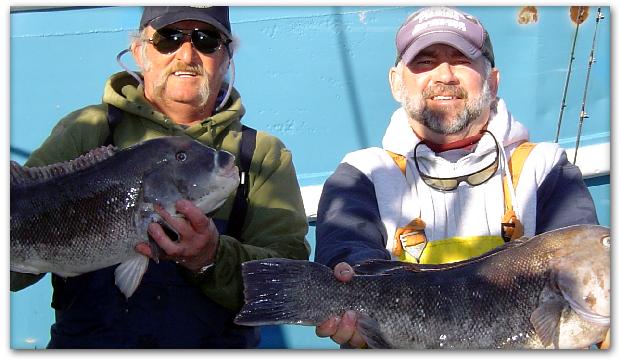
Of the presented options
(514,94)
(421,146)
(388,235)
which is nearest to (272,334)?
(388,235)

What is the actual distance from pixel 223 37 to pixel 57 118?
27.8 inches

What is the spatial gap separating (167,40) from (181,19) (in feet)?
0.28

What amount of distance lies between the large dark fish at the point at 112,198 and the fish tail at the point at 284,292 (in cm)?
25

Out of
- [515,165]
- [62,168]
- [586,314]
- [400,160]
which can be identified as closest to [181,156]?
[62,168]

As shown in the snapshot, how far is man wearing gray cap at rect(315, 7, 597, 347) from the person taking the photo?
2.60 m

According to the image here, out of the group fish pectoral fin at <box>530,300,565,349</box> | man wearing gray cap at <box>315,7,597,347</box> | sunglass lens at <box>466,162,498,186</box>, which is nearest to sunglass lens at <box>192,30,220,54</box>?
man wearing gray cap at <box>315,7,597,347</box>

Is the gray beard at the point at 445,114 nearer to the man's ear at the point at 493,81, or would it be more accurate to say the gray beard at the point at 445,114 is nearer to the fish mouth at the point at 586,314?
the man's ear at the point at 493,81

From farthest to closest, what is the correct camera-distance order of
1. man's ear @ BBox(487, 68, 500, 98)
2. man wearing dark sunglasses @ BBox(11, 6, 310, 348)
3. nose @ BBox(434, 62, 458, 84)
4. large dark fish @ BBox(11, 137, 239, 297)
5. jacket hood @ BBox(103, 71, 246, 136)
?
man's ear @ BBox(487, 68, 500, 98)
nose @ BBox(434, 62, 458, 84)
jacket hood @ BBox(103, 71, 246, 136)
man wearing dark sunglasses @ BBox(11, 6, 310, 348)
large dark fish @ BBox(11, 137, 239, 297)

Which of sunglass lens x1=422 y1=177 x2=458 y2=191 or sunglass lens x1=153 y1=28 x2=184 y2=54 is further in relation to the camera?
sunglass lens x1=422 y1=177 x2=458 y2=191

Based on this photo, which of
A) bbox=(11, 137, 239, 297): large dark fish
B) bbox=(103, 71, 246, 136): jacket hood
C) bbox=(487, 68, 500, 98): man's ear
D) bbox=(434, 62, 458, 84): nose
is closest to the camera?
bbox=(11, 137, 239, 297): large dark fish

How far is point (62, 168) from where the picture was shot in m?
2.27

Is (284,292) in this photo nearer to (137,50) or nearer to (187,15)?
(187,15)

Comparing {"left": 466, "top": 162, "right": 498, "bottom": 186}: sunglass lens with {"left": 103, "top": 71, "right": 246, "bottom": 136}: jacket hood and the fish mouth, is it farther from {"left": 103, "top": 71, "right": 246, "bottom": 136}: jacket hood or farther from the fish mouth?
{"left": 103, "top": 71, "right": 246, "bottom": 136}: jacket hood

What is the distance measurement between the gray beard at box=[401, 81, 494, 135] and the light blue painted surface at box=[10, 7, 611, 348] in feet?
0.86
